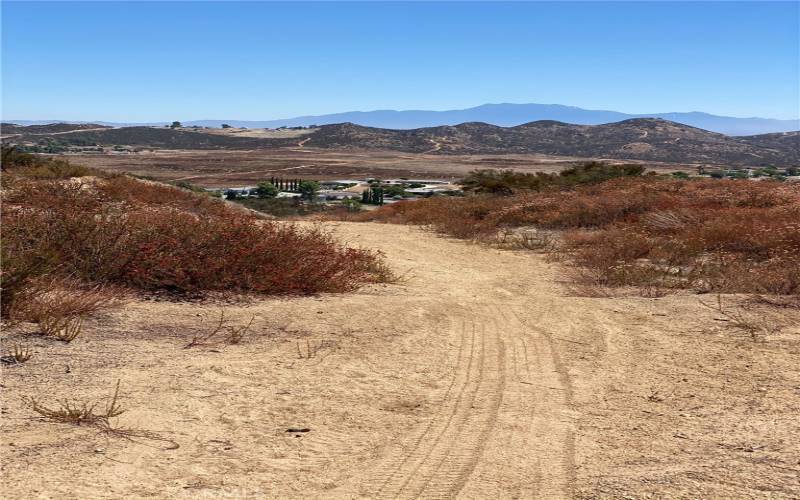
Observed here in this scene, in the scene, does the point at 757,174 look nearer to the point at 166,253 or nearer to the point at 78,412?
the point at 166,253

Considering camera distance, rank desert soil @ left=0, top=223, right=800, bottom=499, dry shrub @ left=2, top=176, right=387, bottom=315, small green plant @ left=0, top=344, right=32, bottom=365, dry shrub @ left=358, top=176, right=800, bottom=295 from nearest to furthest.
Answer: desert soil @ left=0, top=223, right=800, bottom=499 < small green plant @ left=0, top=344, right=32, bottom=365 < dry shrub @ left=2, top=176, right=387, bottom=315 < dry shrub @ left=358, top=176, right=800, bottom=295

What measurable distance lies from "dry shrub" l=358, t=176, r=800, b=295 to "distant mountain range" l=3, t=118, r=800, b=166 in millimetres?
104503

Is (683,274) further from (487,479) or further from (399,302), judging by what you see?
(487,479)

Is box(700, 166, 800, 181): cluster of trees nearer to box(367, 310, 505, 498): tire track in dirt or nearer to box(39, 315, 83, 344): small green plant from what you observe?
box(367, 310, 505, 498): tire track in dirt

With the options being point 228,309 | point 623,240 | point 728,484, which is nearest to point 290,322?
point 228,309

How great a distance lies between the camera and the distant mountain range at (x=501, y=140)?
13062 centimetres

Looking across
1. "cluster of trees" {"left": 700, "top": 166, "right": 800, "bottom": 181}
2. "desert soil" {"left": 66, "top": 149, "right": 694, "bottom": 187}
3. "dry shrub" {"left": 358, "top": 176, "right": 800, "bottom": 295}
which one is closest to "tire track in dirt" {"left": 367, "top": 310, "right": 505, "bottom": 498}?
"dry shrub" {"left": 358, "top": 176, "right": 800, "bottom": 295}

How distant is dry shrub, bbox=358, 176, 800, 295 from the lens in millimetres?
10820

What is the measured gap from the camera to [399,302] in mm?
8984

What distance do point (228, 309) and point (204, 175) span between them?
7381 centimetres

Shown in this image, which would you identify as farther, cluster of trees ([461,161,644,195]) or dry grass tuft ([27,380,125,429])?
cluster of trees ([461,161,644,195])

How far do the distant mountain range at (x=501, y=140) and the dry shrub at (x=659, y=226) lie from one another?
343ft

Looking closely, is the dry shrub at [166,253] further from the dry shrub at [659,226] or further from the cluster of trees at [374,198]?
the cluster of trees at [374,198]

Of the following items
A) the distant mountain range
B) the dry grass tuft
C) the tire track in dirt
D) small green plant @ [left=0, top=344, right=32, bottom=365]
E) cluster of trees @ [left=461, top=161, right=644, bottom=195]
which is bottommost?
the tire track in dirt
